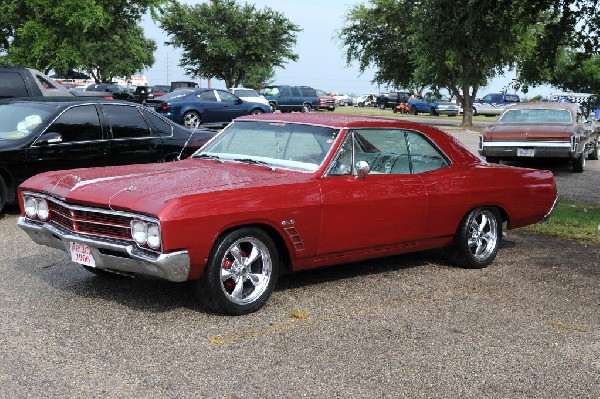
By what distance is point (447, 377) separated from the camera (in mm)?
4582

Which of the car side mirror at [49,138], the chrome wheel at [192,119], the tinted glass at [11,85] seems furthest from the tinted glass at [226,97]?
the car side mirror at [49,138]

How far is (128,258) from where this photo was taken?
5.39m

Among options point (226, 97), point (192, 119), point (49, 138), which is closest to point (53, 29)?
point (192, 119)

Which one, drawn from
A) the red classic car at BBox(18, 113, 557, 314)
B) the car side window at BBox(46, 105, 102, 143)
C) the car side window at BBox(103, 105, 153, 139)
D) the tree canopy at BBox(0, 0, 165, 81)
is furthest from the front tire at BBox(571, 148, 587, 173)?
the tree canopy at BBox(0, 0, 165, 81)

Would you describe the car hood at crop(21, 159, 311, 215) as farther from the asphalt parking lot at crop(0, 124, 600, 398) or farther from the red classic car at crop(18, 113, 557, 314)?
the asphalt parking lot at crop(0, 124, 600, 398)

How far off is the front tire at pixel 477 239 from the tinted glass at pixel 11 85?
349 inches

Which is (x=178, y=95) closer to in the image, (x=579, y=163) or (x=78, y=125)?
(x=579, y=163)

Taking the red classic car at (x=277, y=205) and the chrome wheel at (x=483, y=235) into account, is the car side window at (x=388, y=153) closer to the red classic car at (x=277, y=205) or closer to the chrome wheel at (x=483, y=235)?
the red classic car at (x=277, y=205)

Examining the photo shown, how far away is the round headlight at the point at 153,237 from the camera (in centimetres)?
523

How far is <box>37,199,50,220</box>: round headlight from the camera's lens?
6160mm

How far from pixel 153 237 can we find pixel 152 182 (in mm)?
685

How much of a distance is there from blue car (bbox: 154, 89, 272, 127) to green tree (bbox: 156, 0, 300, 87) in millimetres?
29009

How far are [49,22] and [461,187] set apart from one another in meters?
22.1

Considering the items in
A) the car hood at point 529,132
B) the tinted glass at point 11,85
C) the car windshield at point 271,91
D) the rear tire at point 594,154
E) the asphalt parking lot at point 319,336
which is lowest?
the rear tire at point 594,154
